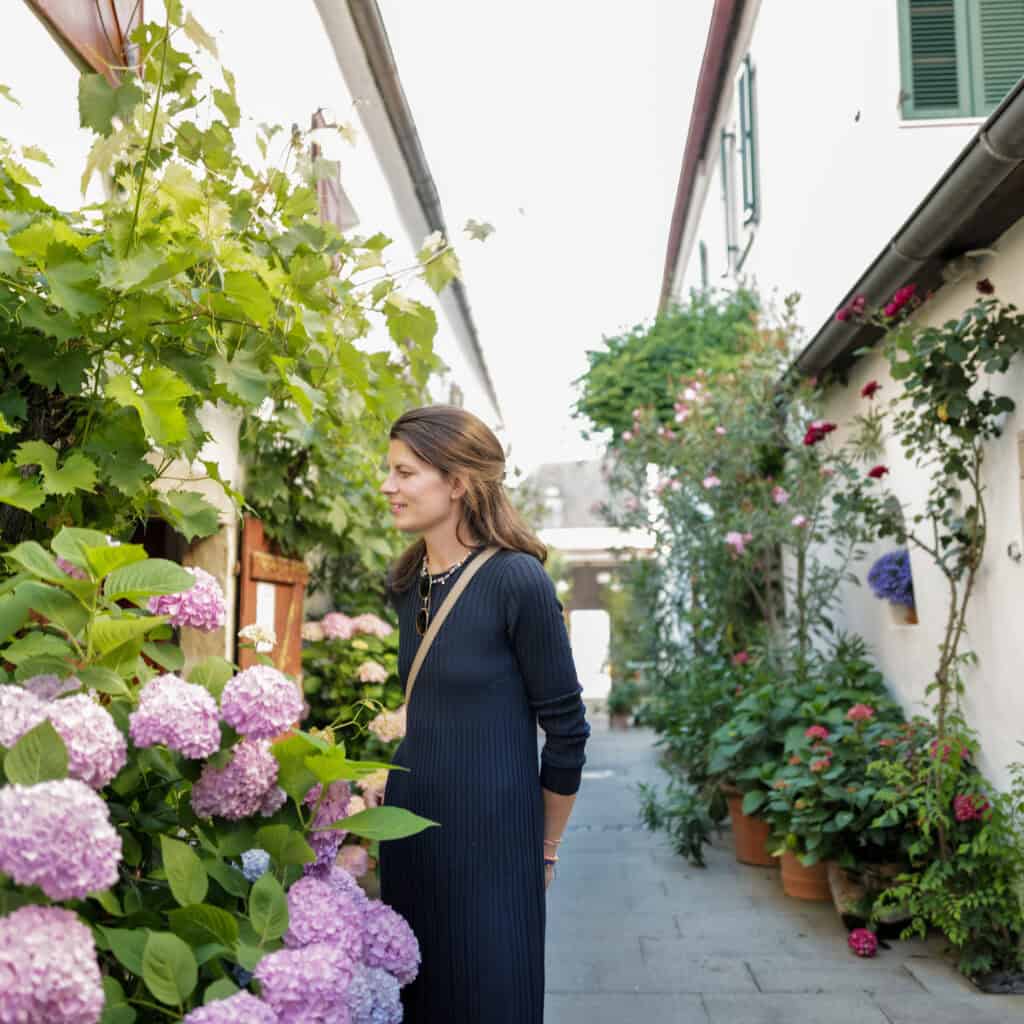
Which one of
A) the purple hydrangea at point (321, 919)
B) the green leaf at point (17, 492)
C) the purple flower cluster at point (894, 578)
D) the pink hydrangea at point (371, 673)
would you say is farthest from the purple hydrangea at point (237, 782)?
the purple flower cluster at point (894, 578)

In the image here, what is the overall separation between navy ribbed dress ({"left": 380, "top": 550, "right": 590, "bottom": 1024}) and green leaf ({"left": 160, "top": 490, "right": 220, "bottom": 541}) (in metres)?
0.50

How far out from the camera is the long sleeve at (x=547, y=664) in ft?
6.84

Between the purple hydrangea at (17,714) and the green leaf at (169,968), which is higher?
the purple hydrangea at (17,714)

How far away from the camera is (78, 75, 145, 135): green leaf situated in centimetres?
228

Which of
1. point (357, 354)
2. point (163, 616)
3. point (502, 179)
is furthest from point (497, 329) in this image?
point (163, 616)

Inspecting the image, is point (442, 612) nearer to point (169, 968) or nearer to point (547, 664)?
point (547, 664)

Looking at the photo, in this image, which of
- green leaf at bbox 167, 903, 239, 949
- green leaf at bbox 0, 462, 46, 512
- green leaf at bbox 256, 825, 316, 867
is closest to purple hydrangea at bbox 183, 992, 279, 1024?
green leaf at bbox 167, 903, 239, 949

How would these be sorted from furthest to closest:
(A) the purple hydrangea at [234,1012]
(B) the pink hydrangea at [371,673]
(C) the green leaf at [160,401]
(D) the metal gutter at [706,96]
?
(D) the metal gutter at [706,96]
(B) the pink hydrangea at [371,673]
(C) the green leaf at [160,401]
(A) the purple hydrangea at [234,1012]

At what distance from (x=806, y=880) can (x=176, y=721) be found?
4952 millimetres

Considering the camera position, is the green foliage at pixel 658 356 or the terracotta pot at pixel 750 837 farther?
the green foliage at pixel 658 356

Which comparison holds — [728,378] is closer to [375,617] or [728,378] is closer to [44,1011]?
[375,617]

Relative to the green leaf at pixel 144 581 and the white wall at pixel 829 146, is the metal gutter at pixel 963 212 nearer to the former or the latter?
the white wall at pixel 829 146

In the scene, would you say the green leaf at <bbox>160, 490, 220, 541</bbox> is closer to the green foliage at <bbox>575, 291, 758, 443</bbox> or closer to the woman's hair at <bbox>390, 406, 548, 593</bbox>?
the woman's hair at <bbox>390, 406, 548, 593</bbox>

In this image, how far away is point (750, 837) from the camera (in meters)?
6.50
